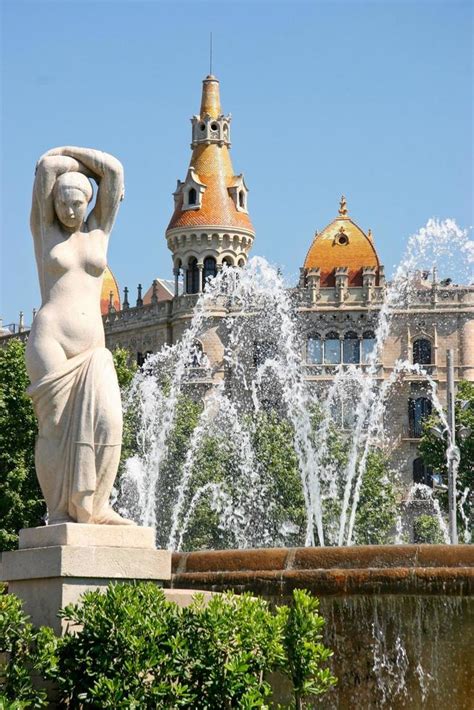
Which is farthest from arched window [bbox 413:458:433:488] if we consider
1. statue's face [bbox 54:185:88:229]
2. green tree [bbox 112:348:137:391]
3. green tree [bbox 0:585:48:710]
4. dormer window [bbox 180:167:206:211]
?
green tree [bbox 0:585:48:710]

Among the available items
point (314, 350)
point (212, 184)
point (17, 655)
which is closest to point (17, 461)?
point (17, 655)

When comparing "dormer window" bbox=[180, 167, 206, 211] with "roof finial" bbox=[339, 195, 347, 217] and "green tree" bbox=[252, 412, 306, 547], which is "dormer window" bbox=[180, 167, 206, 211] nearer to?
"roof finial" bbox=[339, 195, 347, 217]

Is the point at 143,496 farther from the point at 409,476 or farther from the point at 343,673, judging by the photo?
the point at 343,673

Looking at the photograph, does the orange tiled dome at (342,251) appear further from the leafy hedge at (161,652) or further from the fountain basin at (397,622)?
the leafy hedge at (161,652)

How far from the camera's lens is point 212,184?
79.4 metres

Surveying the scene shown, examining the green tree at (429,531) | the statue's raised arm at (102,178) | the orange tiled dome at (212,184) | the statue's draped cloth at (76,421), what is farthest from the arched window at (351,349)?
the statue's draped cloth at (76,421)

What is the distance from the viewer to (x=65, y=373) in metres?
9.55

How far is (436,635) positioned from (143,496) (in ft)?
125

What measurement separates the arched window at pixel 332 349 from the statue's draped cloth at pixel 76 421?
206ft

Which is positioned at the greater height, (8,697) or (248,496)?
(248,496)

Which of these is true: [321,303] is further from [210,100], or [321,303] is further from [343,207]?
[210,100]

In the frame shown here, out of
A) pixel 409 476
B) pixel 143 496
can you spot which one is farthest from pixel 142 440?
pixel 409 476

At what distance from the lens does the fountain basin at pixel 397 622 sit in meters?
9.84

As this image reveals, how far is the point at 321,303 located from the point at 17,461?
36.2 meters
